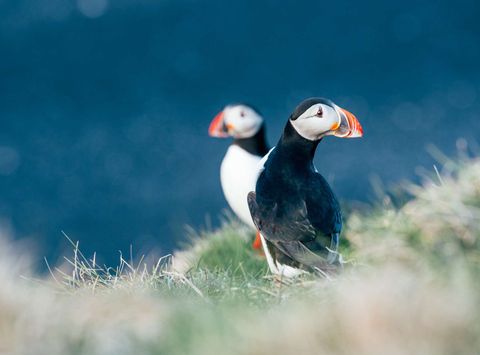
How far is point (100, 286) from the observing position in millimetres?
4828

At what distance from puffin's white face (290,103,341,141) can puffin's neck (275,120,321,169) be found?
0.03 m

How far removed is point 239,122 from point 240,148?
0.71 feet

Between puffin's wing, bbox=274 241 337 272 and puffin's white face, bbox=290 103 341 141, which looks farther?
puffin's white face, bbox=290 103 341 141

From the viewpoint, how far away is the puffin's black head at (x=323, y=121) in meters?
5.43

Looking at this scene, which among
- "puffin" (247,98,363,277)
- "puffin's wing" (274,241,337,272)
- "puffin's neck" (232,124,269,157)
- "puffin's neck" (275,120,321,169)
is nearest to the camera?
"puffin's wing" (274,241,337,272)

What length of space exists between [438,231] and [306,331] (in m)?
0.94

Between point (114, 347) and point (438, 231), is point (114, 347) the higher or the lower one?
the lower one

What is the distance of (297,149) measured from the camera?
5.62 meters

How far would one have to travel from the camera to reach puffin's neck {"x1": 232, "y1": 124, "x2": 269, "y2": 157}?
25.1 feet

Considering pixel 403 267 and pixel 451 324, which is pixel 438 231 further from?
pixel 451 324

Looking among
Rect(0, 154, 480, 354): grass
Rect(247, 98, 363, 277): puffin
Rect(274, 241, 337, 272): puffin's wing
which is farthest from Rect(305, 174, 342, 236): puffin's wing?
Rect(0, 154, 480, 354): grass

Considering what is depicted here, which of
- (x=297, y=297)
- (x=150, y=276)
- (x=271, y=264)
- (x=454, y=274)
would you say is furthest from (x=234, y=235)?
(x=454, y=274)

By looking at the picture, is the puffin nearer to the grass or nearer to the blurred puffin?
the grass

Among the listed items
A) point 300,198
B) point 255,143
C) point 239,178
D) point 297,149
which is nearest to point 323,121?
point 297,149
